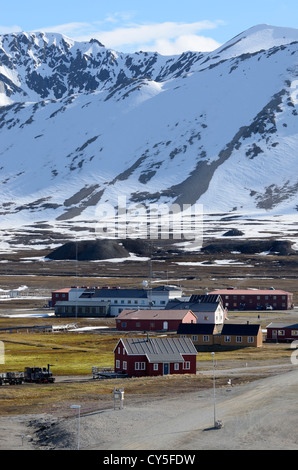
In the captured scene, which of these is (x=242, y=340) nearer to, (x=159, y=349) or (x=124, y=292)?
(x=159, y=349)

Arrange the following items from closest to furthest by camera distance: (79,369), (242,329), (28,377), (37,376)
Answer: (37,376), (28,377), (79,369), (242,329)

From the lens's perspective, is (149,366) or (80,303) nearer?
(149,366)

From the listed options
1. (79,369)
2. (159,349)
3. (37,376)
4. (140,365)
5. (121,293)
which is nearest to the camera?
(37,376)

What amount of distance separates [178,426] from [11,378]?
989 inches

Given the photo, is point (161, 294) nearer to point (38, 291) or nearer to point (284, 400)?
point (38, 291)

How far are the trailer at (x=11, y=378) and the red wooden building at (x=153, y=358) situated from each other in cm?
890

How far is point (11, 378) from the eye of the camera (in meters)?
72.2

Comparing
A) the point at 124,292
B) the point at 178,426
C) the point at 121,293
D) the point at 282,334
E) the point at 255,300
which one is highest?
the point at 124,292

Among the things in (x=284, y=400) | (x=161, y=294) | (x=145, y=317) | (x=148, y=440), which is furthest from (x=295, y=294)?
(x=148, y=440)

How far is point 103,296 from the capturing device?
142 m

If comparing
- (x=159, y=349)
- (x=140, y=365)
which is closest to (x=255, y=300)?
(x=159, y=349)

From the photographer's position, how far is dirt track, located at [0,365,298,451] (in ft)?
152

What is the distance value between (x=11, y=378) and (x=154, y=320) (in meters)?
46.5

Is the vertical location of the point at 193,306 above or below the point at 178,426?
above
